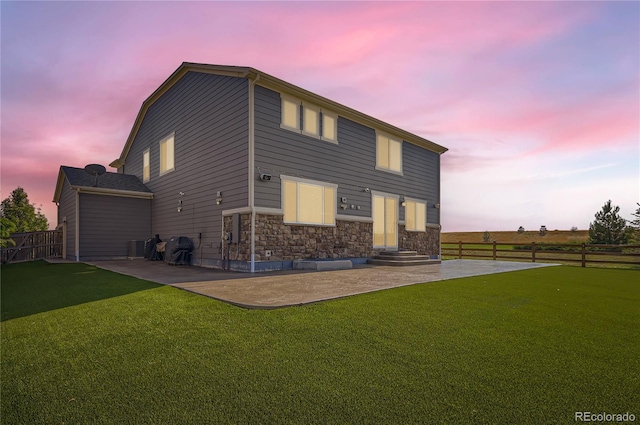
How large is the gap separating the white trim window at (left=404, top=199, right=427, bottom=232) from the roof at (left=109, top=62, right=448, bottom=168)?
2887mm

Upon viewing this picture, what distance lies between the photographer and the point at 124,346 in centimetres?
316

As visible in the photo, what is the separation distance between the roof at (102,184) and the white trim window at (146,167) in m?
0.36

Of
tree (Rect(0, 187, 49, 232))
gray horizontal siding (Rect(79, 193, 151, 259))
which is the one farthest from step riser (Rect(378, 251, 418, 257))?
tree (Rect(0, 187, 49, 232))

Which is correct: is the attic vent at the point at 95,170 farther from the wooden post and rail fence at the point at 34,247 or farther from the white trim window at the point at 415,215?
the white trim window at the point at 415,215

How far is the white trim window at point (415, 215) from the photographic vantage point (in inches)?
601

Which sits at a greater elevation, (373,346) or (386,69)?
(386,69)

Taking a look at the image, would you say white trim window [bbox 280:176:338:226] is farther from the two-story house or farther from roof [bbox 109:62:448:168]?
roof [bbox 109:62:448:168]

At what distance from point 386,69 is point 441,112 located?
3452 mm

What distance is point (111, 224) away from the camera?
14.2 meters

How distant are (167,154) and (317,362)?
13.8 meters

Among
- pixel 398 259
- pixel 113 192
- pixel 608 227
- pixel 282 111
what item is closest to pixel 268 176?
pixel 282 111

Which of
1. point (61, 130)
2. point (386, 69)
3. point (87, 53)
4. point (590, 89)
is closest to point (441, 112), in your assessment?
point (386, 69)

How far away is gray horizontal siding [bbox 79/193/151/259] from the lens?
1356 centimetres

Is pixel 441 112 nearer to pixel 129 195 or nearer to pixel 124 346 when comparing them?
pixel 124 346
